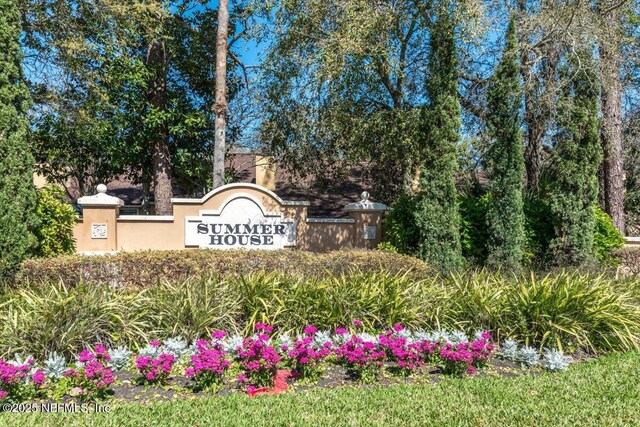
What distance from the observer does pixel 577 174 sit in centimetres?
1081

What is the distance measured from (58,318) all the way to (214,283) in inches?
72.7

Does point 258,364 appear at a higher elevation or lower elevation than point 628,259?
lower

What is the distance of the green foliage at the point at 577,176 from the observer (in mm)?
10672

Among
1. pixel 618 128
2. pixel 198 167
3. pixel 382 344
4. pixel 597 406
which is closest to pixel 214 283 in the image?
pixel 382 344

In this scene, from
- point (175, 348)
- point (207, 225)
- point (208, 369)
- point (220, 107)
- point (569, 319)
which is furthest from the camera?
point (220, 107)

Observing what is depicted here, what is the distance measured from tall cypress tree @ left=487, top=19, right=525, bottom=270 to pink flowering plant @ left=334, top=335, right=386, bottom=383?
20.7 feet

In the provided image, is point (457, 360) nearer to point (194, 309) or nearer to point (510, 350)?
point (510, 350)

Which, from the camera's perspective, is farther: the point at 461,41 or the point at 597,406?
the point at 461,41

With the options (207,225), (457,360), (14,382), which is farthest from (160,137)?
(457,360)

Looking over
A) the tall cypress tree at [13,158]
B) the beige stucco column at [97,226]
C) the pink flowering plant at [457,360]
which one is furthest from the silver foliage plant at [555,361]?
the beige stucco column at [97,226]

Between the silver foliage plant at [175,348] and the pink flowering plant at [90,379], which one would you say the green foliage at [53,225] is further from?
the pink flowering plant at [90,379]

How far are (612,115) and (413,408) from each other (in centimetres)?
1158

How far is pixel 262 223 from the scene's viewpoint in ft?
39.0

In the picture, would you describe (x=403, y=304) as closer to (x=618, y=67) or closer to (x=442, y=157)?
(x=442, y=157)
